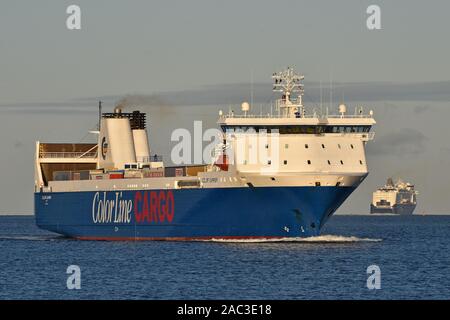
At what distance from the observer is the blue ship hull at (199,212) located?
251 feet

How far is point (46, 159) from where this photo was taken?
106m

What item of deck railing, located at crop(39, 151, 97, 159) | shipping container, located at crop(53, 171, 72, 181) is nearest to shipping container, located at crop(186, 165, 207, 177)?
shipping container, located at crop(53, 171, 72, 181)

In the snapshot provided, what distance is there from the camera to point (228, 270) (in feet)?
199

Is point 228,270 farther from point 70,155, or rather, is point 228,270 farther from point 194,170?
point 70,155

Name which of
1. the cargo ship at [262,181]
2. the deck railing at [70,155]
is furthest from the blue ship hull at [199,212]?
the deck railing at [70,155]

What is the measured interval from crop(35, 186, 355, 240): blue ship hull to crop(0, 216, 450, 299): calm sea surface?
139 cm


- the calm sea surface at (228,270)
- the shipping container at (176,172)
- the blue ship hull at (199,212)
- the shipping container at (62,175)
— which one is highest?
the shipping container at (176,172)

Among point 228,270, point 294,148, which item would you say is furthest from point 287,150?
point 228,270

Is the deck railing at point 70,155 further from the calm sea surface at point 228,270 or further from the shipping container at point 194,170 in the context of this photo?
the shipping container at point 194,170

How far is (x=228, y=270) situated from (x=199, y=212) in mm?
20984

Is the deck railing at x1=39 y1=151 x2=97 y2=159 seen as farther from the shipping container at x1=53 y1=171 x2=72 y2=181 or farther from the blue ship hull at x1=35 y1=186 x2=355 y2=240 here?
the blue ship hull at x1=35 y1=186 x2=355 y2=240

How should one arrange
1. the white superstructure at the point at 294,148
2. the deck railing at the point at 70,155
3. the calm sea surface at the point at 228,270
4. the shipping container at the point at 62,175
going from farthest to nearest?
the deck railing at the point at 70,155 → the shipping container at the point at 62,175 → the white superstructure at the point at 294,148 → the calm sea surface at the point at 228,270

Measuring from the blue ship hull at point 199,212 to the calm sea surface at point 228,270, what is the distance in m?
1.39
